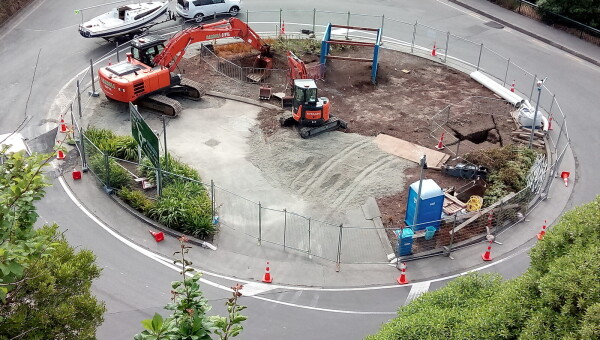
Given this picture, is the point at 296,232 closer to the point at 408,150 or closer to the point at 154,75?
the point at 408,150

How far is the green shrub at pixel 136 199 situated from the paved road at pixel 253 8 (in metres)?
1.54

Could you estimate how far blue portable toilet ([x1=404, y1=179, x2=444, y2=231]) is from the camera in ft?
76.6

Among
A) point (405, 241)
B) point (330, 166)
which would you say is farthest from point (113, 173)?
point (405, 241)

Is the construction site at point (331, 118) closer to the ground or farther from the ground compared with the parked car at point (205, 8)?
closer to the ground

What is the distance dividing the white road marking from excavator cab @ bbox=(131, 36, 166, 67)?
16.7 metres

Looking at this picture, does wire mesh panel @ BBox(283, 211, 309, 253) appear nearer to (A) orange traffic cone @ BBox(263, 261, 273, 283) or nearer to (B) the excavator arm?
(A) orange traffic cone @ BBox(263, 261, 273, 283)

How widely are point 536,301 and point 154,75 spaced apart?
21377 mm

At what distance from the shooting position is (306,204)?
25531 millimetres

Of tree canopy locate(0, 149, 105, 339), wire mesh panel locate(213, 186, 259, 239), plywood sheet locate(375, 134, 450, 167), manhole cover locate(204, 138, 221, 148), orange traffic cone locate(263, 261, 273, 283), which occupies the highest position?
tree canopy locate(0, 149, 105, 339)

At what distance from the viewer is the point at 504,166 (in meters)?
27.1

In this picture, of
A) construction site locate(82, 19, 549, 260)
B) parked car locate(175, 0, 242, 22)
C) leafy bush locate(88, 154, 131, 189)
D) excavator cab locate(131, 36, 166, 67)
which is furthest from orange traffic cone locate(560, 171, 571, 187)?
parked car locate(175, 0, 242, 22)

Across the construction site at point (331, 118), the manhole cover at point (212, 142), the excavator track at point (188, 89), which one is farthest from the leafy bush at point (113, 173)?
the excavator track at point (188, 89)

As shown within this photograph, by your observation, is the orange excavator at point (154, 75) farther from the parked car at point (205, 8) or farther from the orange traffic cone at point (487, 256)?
the orange traffic cone at point (487, 256)

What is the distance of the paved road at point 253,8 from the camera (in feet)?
68.1
